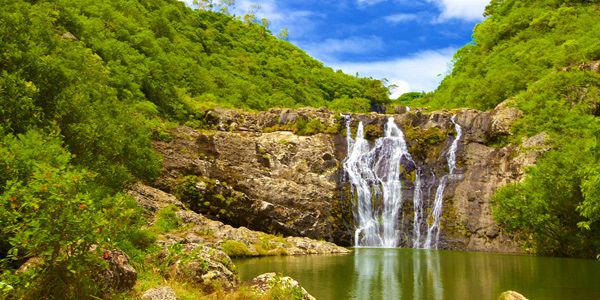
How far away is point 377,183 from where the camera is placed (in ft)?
162

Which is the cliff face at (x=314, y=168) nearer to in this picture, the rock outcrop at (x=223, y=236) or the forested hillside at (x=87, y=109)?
the rock outcrop at (x=223, y=236)

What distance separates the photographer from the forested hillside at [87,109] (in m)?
9.22

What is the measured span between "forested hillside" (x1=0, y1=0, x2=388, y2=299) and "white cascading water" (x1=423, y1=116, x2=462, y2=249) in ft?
91.8

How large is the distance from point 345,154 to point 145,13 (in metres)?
44.0

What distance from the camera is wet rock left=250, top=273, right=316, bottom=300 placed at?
14.1m

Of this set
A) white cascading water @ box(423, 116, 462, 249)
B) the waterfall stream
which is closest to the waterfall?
the waterfall stream

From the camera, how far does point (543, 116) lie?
1861 inches

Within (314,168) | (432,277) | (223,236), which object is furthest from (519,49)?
(432,277)

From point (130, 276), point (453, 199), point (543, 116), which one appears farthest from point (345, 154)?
point (130, 276)

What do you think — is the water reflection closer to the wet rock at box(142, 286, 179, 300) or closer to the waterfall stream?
Answer: the wet rock at box(142, 286, 179, 300)

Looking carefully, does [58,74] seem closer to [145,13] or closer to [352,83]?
[145,13]

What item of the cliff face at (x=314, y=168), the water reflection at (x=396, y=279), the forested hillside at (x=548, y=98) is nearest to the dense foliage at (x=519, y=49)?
the forested hillside at (x=548, y=98)

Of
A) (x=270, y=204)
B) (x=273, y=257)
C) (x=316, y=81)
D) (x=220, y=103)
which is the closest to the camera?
(x=273, y=257)

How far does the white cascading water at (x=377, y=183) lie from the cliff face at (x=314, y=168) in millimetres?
940
